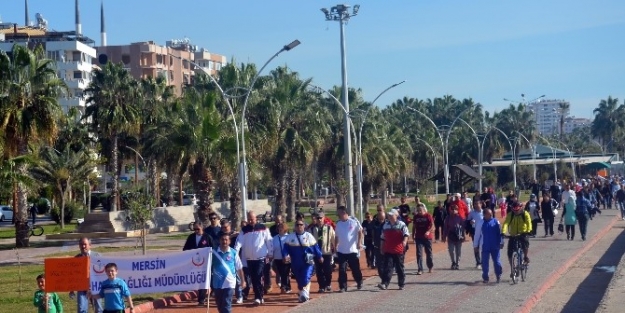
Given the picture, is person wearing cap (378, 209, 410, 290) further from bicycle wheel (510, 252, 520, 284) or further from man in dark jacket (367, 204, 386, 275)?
bicycle wheel (510, 252, 520, 284)

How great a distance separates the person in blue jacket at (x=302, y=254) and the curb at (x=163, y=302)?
2363 mm

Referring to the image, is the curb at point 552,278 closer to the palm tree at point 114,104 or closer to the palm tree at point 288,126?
the palm tree at point 288,126

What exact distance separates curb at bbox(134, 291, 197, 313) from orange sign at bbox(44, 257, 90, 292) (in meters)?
2.95

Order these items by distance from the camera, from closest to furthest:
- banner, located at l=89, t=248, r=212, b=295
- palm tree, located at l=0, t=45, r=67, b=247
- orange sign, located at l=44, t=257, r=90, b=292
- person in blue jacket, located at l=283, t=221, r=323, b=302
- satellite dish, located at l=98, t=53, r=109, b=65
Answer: orange sign, located at l=44, t=257, r=90, b=292 → banner, located at l=89, t=248, r=212, b=295 → person in blue jacket, located at l=283, t=221, r=323, b=302 → palm tree, located at l=0, t=45, r=67, b=247 → satellite dish, located at l=98, t=53, r=109, b=65

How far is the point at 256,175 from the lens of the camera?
43.2 meters

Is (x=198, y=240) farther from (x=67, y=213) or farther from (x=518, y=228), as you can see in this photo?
(x=67, y=213)

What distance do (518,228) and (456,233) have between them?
2.58 m

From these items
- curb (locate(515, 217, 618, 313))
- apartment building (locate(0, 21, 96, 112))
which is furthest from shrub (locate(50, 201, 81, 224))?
curb (locate(515, 217, 618, 313))

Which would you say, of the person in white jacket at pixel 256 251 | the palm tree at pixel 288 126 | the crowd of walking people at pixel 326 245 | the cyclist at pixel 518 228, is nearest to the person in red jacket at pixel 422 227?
the crowd of walking people at pixel 326 245

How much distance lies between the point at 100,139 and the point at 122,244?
24939 mm

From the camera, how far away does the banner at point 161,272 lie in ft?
51.8

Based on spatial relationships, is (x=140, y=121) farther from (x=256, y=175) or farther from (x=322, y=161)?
(x=256, y=175)

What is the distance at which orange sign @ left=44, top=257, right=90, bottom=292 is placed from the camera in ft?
44.9

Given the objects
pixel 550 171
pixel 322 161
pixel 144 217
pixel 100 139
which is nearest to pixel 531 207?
pixel 144 217
